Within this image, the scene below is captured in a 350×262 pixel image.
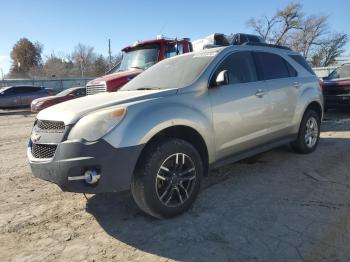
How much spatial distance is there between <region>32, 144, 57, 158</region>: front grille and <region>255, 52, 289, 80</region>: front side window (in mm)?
3085

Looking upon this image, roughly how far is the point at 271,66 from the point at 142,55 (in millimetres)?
5017

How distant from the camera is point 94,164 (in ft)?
10.8

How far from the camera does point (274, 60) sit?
5.60 meters

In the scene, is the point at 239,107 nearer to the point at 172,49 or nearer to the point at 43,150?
the point at 43,150

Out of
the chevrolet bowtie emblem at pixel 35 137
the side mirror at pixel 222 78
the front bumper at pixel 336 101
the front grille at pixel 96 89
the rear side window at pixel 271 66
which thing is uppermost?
the rear side window at pixel 271 66

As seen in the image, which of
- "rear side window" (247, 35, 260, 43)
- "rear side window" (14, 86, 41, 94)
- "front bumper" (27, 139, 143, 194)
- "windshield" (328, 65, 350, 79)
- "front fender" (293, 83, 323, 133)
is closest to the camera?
"front bumper" (27, 139, 143, 194)

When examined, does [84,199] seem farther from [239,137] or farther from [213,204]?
[239,137]

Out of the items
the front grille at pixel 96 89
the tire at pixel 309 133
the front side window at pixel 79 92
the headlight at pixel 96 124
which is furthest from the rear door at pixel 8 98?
the headlight at pixel 96 124

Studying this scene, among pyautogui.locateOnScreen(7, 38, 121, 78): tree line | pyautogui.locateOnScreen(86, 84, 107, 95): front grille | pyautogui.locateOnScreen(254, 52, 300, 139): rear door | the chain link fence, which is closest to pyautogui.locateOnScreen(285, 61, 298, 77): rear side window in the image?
pyautogui.locateOnScreen(254, 52, 300, 139): rear door

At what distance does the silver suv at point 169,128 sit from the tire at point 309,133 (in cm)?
62

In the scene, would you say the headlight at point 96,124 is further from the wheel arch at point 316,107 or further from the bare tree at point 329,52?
the bare tree at point 329,52

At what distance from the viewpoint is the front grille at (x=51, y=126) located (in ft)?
11.5

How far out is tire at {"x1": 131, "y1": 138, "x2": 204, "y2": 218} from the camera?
3.51 m

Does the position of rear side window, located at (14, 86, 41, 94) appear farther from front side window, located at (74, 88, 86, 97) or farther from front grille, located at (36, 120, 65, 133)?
front grille, located at (36, 120, 65, 133)
